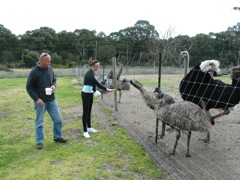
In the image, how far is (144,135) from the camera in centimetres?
602

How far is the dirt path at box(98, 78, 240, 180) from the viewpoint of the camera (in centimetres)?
418

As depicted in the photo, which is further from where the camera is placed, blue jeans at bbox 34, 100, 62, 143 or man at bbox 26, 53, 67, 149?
blue jeans at bbox 34, 100, 62, 143

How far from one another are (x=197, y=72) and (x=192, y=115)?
1.31 meters

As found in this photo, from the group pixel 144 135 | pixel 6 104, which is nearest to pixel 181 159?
pixel 144 135

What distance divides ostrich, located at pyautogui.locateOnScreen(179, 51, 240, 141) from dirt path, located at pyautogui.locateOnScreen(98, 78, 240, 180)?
44 centimetres

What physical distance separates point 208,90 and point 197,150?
1.11 metres

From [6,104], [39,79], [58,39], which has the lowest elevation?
[6,104]

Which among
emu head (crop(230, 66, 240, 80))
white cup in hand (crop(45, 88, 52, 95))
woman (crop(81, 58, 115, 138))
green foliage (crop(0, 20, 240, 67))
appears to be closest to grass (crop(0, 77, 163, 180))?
woman (crop(81, 58, 115, 138))

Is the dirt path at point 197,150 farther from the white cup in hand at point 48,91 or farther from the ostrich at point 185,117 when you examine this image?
the white cup in hand at point 48,91

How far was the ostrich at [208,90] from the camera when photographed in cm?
518

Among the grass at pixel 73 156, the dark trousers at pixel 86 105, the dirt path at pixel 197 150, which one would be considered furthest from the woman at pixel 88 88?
the dirt path at pixel 197 150

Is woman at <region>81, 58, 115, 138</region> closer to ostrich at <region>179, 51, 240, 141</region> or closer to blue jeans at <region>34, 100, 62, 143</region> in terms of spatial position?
blue jeans at <region>34, 100, 62, 143</region>

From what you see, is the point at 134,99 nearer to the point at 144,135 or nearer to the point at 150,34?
the point at 144,135

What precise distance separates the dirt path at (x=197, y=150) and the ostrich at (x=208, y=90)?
0.44 meters
